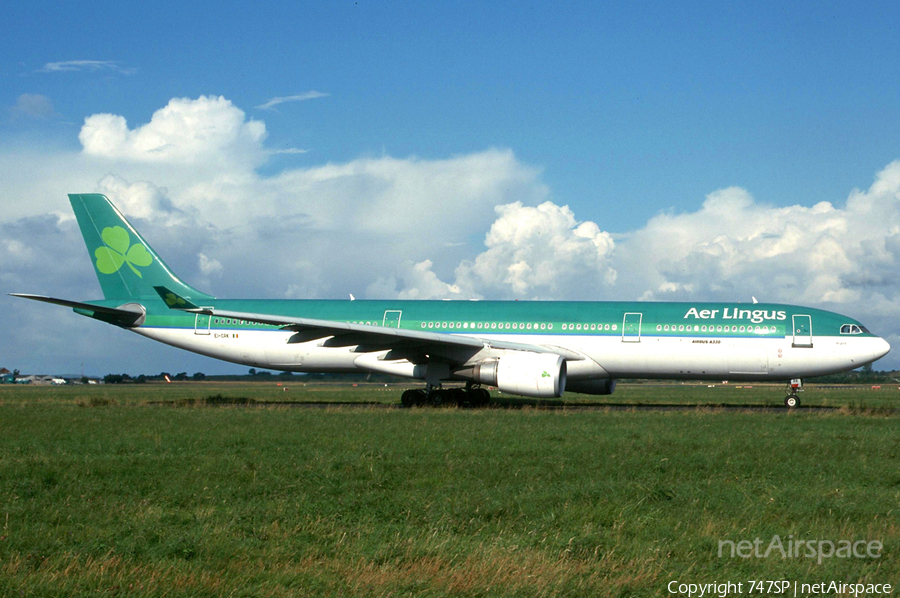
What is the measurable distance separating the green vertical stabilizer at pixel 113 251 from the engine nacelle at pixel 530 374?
13.4 m

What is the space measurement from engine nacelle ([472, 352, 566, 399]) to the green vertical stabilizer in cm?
1343

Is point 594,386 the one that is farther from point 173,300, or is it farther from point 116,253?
point 116,253

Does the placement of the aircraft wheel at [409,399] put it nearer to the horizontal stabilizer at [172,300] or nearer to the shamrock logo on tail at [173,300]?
the horizontal stabilizer at [172,300]

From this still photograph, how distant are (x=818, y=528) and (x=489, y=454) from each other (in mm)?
5508

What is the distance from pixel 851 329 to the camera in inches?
936

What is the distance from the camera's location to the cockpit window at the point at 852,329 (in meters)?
23.7

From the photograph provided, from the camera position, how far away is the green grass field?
6.00 meters

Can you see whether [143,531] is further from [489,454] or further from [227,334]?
[227,334]

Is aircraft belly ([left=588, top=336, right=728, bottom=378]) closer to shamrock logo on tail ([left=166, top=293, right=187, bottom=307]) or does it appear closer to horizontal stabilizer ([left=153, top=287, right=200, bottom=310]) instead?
horizontal stabilizer ([left=153, top=287, right=200, bottom=310])

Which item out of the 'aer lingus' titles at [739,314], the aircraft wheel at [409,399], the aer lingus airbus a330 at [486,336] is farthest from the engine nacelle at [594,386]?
the aircraft wheel at [409,399]

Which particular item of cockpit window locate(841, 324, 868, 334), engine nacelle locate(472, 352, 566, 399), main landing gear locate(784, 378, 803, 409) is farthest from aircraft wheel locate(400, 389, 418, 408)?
cockpit window locate(841, 324, 868, 334)

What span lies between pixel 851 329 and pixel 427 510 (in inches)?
783

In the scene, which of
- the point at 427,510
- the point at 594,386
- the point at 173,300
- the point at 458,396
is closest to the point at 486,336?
the point at 458,396

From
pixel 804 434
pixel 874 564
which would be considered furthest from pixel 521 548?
pixel 804 434
